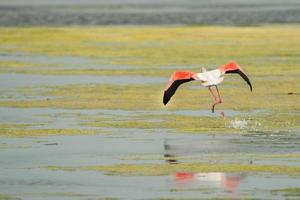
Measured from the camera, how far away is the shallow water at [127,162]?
13578 mm

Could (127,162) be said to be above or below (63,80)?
below

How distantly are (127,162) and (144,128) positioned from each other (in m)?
3.32

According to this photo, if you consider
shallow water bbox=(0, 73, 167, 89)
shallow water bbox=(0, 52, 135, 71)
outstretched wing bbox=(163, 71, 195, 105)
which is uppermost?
shallow water bbox=(0, 52, 135, 71)

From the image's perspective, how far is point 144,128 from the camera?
19.1m

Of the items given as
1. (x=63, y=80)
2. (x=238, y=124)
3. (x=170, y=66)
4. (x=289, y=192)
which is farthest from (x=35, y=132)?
(x=170, y=66)

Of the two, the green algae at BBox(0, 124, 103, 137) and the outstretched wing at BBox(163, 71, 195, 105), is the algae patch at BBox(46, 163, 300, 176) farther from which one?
the outstretched wing at BBox(163, 71, 195, 105)

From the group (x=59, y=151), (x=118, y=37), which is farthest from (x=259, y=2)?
(x=59, y=151)

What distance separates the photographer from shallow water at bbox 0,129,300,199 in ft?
44.5

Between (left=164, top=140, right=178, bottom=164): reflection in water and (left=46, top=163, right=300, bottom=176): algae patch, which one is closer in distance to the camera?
(left=46, top=163, right=300, bottom=176): algae patch

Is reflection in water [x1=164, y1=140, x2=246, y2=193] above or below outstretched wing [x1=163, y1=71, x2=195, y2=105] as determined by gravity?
below

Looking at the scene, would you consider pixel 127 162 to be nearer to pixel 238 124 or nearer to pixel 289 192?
pixel 289 192

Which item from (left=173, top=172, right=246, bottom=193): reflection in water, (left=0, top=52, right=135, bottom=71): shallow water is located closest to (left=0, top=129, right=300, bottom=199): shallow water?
(left=173, top=172, right=246, bottom=193): reflection in water

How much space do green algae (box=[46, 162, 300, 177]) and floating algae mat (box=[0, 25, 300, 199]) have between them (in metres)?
0.01

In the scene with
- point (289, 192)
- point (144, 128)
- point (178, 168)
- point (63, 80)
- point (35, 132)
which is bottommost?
point (289, 192)
